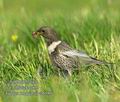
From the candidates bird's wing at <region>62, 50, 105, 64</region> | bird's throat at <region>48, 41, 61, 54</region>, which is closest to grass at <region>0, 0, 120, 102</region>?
bird's wing at <region>62, 50, 105, 64</region>

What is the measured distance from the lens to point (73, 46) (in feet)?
29.2

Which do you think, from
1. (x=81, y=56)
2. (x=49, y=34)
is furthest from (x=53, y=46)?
(x=81, y=56)

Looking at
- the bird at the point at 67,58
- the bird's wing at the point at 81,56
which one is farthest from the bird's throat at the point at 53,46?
the bird's wing at the point at 81,56

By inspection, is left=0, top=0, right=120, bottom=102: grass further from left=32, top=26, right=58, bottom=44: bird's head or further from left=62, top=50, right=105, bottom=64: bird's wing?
left=32, top=26, right=58, bottom=44: bird's head

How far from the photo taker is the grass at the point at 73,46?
6.08 metres

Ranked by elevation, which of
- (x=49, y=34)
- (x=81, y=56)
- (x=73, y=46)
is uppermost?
(x=49, y=34)

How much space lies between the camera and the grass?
6078 millimetres

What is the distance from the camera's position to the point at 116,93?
6.11m

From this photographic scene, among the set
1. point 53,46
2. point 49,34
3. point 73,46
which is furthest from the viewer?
point 73,46

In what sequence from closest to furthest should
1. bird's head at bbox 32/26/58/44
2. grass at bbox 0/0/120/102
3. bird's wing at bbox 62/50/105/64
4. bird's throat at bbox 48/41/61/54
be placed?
grass at bbox 0/0/120/102
bird's wing at bbox 62/50/105/64
bird's throat at bbox 48/41/61/54
bird's head at bbox 32/26/58/44

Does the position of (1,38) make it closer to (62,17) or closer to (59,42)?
(62,17)

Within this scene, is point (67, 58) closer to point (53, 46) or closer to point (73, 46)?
point (53, 46)

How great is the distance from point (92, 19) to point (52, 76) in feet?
11.4

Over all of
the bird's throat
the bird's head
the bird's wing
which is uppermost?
the bird's head
